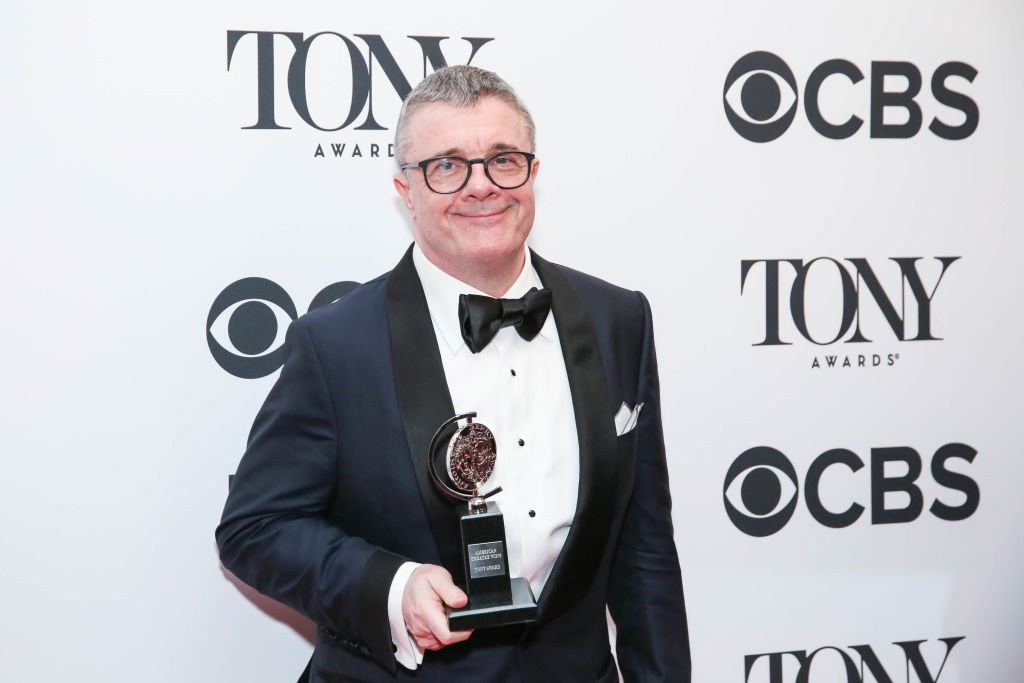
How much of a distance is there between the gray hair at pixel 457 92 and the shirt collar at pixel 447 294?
20 cm

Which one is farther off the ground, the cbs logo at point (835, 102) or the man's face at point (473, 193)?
the cbs logo at point (835, 102)

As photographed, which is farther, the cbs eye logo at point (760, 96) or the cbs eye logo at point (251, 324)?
the cbs eye logo at point (760, 96)

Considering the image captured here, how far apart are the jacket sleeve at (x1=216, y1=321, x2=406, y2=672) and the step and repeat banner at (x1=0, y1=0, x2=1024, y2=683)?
1.74ft

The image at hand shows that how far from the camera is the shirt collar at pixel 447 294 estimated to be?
1.67m

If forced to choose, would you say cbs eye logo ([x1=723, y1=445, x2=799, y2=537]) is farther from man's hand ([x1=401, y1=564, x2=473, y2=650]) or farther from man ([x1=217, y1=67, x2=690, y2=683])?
man's hand ([x1=401, y1=564, x2=473, y2=650])

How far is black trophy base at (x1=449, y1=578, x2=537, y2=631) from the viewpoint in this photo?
1.39 meters

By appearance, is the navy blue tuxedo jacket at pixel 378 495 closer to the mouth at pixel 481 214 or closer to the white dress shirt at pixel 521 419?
the white dress shirt at pixel 521 419

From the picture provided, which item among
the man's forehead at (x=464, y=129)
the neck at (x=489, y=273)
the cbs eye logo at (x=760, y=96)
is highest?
the cbs eye logo at (x=760, y=96)

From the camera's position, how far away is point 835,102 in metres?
2.35

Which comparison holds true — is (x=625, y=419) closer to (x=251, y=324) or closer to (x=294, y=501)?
(x=294, y=501)

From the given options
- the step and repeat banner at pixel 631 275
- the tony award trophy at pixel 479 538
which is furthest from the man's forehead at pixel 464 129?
the step and repeat banner at pixel 631 275

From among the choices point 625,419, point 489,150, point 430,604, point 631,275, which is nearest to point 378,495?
point 430,604

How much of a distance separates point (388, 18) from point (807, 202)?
109 centimetres

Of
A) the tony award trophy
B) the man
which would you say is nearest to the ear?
the man
